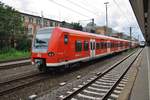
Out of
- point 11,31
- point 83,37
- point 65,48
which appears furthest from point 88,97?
point 11,31

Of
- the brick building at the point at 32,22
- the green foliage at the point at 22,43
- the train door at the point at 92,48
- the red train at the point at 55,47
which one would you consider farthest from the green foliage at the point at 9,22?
the red train at the point at 55,47

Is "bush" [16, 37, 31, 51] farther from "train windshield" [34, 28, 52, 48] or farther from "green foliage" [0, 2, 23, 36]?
"train windshield" [34, 28, 52, 48]

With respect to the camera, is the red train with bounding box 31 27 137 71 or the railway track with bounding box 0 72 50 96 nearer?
the railway track with bounding box 0 72 50 96

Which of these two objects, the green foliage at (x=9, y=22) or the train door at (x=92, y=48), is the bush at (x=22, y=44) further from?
the train door at (x=92, y=48)

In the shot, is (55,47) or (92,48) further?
(92,48)

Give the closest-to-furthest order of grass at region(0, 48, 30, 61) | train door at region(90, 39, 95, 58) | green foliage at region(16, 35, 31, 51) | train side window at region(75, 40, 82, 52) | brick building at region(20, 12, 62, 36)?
train side window at region(75, 40, 82, 52) → train door at region(90, 39, 95, 58) → grass at region(0, 48, 30, 61) → green foliage at region(16, 35, 31, 51) → brick building at region(20, 12, 62, 36)

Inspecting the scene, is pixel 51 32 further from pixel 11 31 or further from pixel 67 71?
pixel 11 31

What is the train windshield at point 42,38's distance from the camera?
13.1 metres

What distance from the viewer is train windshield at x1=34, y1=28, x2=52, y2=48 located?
43.1 feet

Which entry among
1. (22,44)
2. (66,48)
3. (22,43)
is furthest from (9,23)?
(66,48)

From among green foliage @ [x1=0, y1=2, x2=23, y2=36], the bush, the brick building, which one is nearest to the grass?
green foliage @ [x1=0, y1=2, x2=23, y2=36]

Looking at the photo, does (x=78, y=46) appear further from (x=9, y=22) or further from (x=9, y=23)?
(x=9, y=22)

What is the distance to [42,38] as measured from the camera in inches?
528

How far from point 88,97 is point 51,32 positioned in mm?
5705
